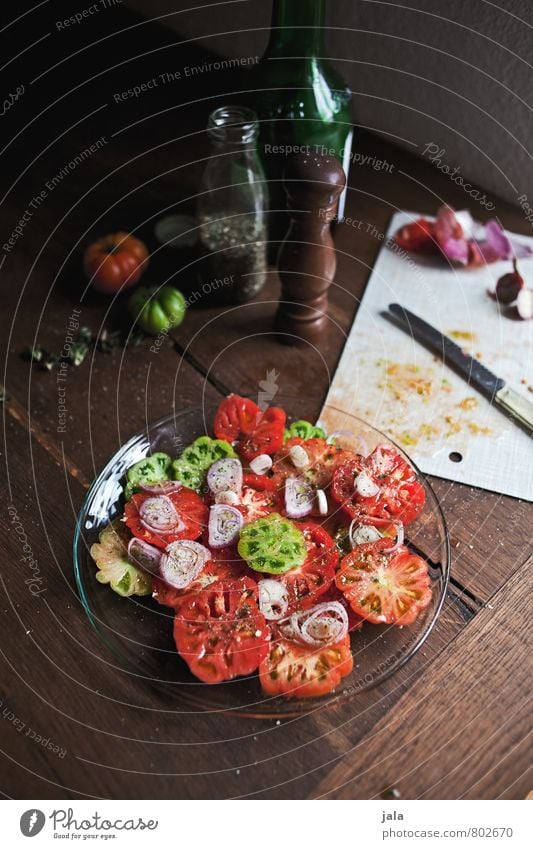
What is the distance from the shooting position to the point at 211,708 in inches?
26.5

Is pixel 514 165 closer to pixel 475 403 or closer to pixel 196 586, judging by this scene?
pixel 475 403

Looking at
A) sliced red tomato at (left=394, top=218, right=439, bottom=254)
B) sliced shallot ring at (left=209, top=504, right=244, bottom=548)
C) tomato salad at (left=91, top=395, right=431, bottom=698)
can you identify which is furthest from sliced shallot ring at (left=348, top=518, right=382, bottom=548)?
sliced red tomato at (left=394, top=218, right=439, bottom=254)

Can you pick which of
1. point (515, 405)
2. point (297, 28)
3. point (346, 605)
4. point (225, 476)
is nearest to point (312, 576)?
point (346, 605)

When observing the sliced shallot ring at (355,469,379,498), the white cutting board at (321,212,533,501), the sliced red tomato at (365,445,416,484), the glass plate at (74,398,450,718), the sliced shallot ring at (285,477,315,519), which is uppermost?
the white cutting board at (321,212,533,501)

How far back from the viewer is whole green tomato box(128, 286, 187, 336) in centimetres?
104

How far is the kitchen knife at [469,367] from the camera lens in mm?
940

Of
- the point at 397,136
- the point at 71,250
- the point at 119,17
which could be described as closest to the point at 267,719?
the point at 71,250

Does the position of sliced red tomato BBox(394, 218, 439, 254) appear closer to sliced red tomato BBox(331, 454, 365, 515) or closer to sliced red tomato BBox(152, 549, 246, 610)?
sliced red tomato BBox(331, 454, 365, 515)

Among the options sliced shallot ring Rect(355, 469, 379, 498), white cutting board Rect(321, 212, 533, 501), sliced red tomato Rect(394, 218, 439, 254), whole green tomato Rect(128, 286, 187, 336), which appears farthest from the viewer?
sliced red tomato Rect(394, 218, 439, 254)

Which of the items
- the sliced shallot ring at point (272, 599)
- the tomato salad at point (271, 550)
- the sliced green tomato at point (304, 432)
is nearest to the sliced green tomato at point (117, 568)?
the tomato salad at point (271, 550)

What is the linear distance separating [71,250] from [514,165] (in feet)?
2.25

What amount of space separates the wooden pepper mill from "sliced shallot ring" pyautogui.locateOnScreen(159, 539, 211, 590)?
360mm

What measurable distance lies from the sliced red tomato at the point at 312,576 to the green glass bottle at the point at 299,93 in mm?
477

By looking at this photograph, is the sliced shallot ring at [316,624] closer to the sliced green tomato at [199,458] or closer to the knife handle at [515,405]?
the sliced green tomato at [199,458]
